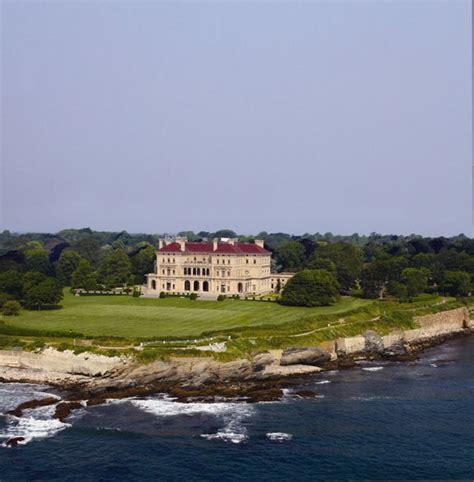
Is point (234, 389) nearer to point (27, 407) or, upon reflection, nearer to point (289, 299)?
point (27, 407)

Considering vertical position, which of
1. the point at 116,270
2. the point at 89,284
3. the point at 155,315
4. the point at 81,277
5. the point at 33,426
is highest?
the point at 116,270

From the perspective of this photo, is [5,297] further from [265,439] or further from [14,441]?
[265,439]

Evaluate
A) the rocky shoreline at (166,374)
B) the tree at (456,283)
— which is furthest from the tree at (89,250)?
the rocky shoreline at (166,374)

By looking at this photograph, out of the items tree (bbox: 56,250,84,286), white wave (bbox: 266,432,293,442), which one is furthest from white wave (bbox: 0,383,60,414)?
tree (bbox: 56,250,84,286)

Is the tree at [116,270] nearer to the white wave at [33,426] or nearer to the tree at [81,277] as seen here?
the tree at [81,277]

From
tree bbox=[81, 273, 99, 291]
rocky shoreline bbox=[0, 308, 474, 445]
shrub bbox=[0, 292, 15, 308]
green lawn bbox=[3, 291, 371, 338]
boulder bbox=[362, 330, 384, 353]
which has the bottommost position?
rocky shoreline bbox=[0, 308, 474, 445]

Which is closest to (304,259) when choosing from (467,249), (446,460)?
(467,249)

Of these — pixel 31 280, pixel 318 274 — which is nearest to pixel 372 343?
pixel 318 274

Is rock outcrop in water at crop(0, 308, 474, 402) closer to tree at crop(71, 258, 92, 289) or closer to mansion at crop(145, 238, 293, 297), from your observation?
mansion at crop(145, 238, 293, 297)
